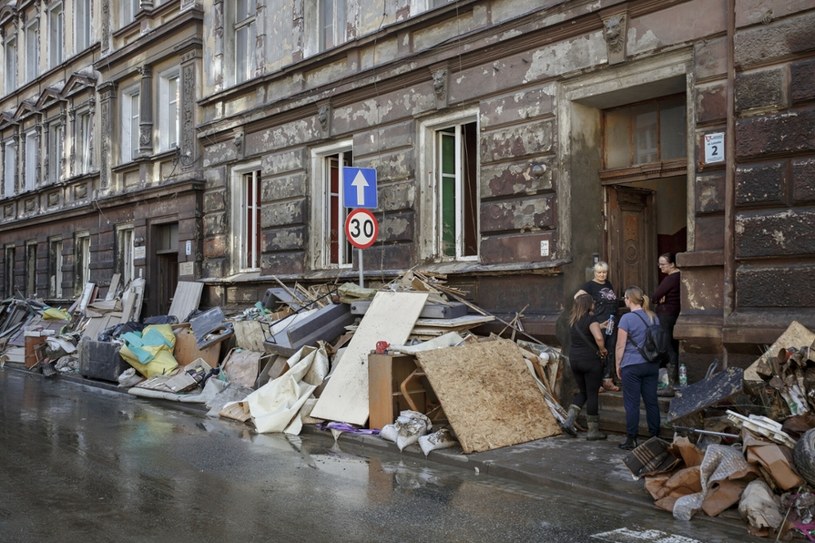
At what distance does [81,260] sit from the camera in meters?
23.7

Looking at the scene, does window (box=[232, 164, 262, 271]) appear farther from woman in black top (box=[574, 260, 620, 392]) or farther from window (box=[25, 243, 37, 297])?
window (box=[25, 243, 37, 297])

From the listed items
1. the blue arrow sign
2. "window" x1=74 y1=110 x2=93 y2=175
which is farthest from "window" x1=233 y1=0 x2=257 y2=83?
"window" x1=74 y1=110 x2=93 y2=175

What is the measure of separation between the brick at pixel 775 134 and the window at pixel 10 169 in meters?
26.8

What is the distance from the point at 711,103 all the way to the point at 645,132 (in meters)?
1.71

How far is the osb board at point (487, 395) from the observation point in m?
8.25

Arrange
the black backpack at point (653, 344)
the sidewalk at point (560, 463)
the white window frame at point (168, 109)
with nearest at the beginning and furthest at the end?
the sidewalk at point (560, 463) → the black backpack at point (653, 344) → the white window frame at point (168, 109)

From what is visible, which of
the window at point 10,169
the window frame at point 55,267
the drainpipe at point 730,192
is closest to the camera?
the drainpipe at point 730,192

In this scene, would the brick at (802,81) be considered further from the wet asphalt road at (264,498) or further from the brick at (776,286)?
the wet asphalt road at (264,498)

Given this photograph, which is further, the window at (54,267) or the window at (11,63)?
the window at (11,63)

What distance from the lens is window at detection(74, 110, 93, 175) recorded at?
926 inches

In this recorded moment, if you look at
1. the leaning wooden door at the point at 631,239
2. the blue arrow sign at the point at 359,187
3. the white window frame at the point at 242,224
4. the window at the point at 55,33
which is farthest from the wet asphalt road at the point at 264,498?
the window at the point at 55,33

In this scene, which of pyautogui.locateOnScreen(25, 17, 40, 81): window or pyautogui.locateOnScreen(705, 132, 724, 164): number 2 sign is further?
pyautogui.locateOnScreen(25, 17, 40, 81): window

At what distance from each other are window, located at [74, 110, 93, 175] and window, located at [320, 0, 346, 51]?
11.5m

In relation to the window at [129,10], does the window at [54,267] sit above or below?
below
